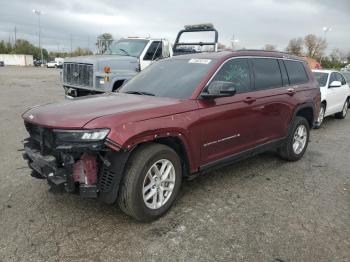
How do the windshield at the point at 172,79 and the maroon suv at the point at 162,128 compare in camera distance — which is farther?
the windshield at the point at 172,79

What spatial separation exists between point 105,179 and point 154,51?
7.92 metres

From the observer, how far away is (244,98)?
4676 millimetres

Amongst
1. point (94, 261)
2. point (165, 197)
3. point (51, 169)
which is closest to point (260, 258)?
point (165, 197)

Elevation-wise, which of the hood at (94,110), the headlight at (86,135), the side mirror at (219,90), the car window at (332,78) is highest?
the car window at (332,78)

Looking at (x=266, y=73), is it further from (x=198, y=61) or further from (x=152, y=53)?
(x=152, y=53)

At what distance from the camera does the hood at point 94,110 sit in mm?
3330

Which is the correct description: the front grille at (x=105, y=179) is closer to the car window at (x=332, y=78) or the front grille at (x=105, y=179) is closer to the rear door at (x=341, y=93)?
the car window at (x=332, y=78)

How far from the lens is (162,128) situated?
3.62 m

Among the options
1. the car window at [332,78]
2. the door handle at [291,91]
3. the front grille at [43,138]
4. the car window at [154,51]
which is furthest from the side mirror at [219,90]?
the car window at [332,78]

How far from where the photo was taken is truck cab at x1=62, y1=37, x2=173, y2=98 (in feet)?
30.7

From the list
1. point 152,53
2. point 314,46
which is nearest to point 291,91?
point 152,53

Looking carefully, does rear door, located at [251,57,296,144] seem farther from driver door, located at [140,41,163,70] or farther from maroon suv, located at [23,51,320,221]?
driver door, located at [140,41,163,70]

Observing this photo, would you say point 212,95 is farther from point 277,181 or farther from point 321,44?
point 321,44

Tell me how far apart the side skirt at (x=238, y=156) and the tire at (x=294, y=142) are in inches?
6.6
